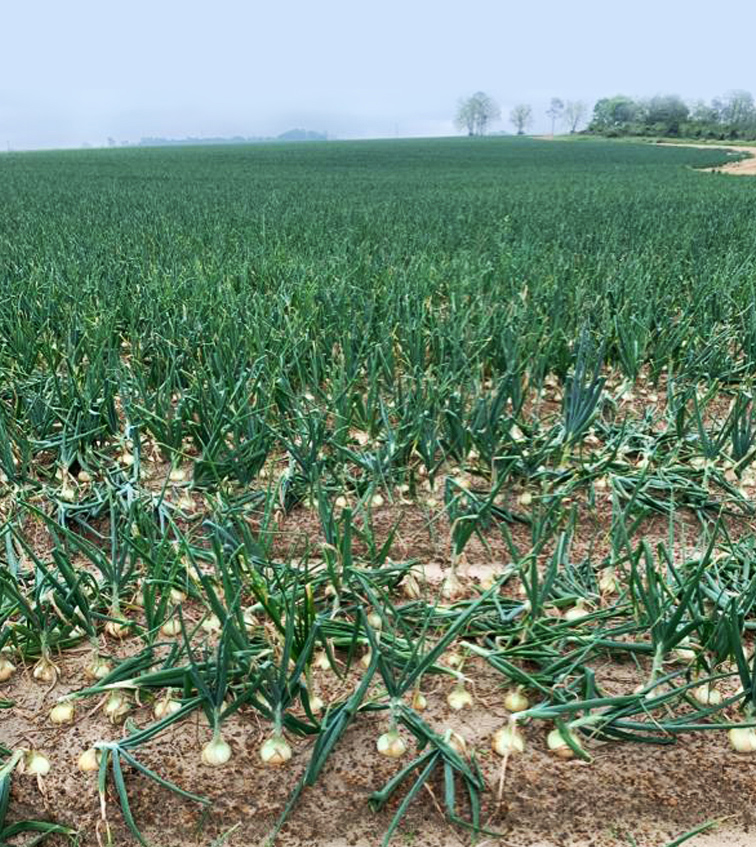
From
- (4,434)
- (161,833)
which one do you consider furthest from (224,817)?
(4,434)

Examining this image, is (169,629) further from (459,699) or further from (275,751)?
(459,699)

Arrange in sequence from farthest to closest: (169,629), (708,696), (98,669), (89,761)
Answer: (169,629) < (98,669) < (708,696) < (89,761)

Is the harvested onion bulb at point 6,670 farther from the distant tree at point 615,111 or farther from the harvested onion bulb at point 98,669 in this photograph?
the distant tree at point 615,111

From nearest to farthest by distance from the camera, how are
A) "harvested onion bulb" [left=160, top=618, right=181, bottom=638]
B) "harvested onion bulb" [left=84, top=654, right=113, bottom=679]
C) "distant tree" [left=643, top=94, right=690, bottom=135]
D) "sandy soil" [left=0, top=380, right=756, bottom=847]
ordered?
1. "sandy soil" [left=0, top=380, right=756, bottom=847]
2. "harvested onion bulb" [left=84, top=654, right=113, bottom=679]
3. "harvested onion bulb" [left=160, top=618, right=181, bottom=638]
4. "distant tree" [left=643, top=94, right=690, bottom=135]

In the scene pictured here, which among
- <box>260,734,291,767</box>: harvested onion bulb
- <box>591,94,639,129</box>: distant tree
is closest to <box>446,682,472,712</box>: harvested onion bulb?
→ <box>260,734,291,767</box>: harvested onion bulb

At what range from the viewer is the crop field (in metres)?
1.43

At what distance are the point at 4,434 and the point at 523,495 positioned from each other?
74.3 inches

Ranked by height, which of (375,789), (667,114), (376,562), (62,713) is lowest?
(375,789)

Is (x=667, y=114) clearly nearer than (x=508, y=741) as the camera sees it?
No

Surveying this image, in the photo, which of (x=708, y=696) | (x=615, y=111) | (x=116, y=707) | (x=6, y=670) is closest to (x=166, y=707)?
(x=116, y=707)

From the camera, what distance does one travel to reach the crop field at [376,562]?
56.1 inches

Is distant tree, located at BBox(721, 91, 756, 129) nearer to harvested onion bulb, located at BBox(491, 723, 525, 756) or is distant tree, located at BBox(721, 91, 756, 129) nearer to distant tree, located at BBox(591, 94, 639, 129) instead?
distant tree, located at BBox(591, 94, 639, 129)

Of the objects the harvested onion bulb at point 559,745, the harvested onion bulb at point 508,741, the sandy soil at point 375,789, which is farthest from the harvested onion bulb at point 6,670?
the harvested onion bulb at point 559,745

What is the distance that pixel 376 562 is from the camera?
1924 mm
